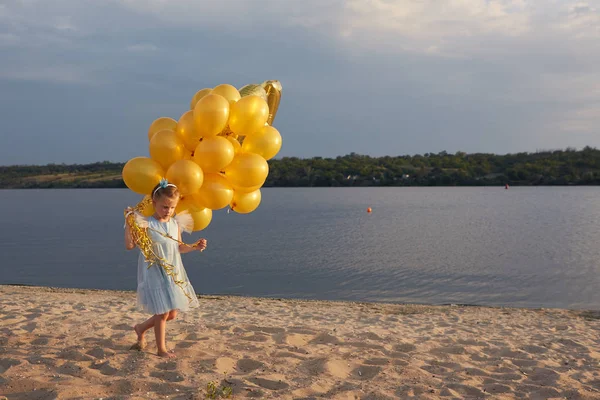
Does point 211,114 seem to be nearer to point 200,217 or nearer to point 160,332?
point 200,217

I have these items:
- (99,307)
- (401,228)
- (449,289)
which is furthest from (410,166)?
(99,307)

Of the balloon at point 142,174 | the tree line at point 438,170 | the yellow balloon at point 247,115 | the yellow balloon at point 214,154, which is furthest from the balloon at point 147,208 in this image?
the tree line at point 438,170

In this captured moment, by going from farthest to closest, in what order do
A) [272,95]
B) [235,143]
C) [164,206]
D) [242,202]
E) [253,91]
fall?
[272,95] → [253,91] → [242,202] → [235,143] → [164,206]

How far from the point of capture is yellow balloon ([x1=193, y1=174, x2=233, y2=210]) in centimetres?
521

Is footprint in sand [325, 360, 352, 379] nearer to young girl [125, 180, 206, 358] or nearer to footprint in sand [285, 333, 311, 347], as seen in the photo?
footprint in sand [285, 333, 311, 347]

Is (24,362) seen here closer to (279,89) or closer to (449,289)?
(279,89)

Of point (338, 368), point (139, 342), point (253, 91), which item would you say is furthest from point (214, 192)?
point (338, 368)

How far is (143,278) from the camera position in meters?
5.14

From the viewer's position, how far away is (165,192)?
4.99 meters

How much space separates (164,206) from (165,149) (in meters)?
0.54

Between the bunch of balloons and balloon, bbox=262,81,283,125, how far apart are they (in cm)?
65

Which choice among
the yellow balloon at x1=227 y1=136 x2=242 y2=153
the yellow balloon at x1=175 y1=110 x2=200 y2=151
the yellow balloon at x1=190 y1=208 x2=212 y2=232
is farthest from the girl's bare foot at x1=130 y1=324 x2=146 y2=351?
the yellow balloon at x1=227 y1=136 x2=242 y2=153

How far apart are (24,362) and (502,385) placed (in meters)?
4.27

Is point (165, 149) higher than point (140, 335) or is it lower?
higher
